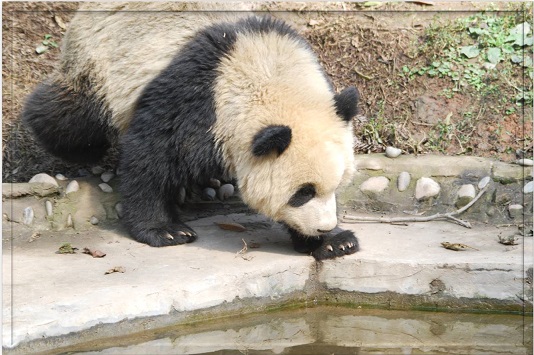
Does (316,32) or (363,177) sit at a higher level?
(316,32)

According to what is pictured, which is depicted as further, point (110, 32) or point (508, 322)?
point (110, 32)

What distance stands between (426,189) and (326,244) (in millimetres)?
1564

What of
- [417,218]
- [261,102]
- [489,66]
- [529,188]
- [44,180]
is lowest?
[417,218]

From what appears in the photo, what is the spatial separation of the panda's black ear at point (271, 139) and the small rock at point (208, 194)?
210cm

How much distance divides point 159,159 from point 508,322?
110 inches

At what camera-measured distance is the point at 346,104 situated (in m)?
5.46

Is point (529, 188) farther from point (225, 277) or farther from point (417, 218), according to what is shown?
point (225, 277)

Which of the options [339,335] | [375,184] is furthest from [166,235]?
[375,184]

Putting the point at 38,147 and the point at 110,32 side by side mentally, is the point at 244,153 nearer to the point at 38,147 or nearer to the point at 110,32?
the point at 110,32

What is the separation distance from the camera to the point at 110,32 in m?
6.25

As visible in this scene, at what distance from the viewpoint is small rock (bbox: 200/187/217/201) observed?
7184mm

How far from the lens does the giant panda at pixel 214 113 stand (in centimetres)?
529

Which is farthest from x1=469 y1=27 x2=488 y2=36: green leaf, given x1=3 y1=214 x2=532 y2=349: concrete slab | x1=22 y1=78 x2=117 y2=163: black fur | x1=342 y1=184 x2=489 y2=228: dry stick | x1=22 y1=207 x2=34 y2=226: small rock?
x1=22 y1=207 x2=34 y2=226: small rock

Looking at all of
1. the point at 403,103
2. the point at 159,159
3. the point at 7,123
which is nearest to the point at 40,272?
the point at 159,159
